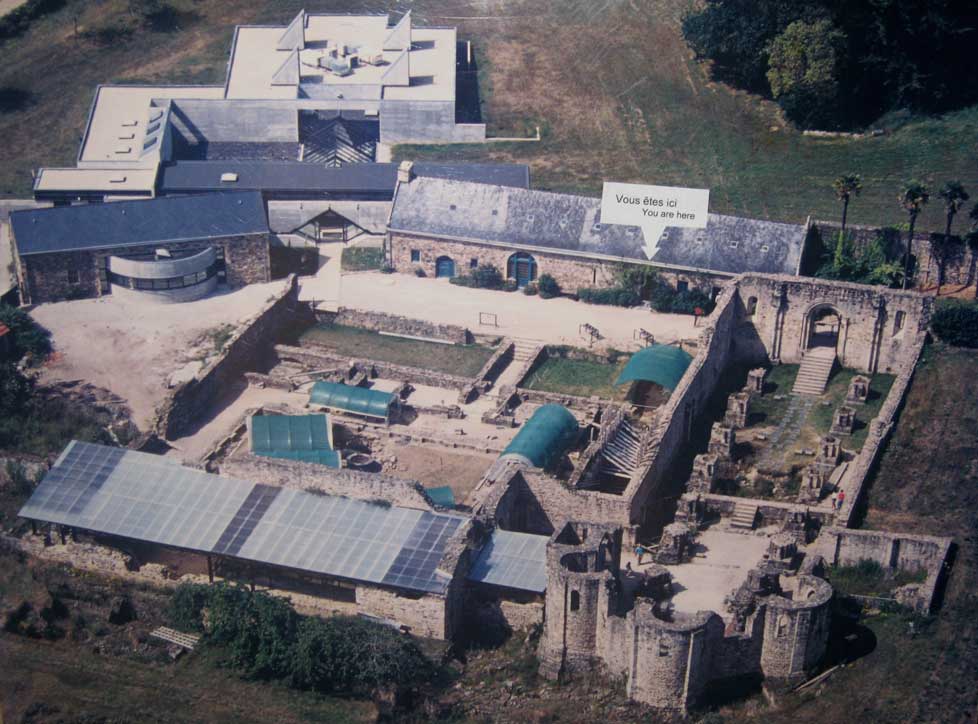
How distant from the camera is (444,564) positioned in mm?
53125

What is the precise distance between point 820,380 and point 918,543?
17.4m

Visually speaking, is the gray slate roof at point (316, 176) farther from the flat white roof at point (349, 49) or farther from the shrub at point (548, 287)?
the flat white roof at point (349, 49)

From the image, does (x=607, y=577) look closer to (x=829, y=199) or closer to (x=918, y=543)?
(x=918, y=543)

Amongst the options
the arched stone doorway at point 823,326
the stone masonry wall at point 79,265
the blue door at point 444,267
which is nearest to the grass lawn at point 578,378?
the arched stone doorway at point 823,326

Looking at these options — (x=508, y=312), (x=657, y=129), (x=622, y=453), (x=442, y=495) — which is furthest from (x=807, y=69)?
(x=442, y=495)

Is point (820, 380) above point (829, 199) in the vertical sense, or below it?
below

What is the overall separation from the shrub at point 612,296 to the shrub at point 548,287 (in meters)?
1.48

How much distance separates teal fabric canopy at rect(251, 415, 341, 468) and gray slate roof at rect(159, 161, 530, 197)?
23753 millimetres

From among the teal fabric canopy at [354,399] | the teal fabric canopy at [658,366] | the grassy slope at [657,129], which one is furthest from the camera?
the grassy slope at [657,129]

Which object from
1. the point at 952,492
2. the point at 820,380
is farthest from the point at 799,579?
the point at 820,380

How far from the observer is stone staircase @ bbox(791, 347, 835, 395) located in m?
69.4

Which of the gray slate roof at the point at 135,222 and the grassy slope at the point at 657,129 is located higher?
the grassy slope at the point at 657,129

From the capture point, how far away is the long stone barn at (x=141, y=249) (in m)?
76.6

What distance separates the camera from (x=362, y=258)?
267ft
